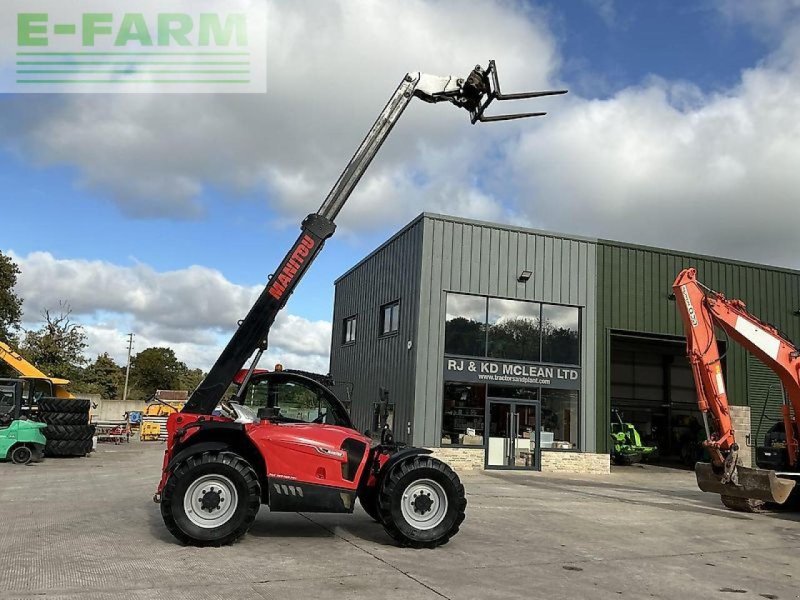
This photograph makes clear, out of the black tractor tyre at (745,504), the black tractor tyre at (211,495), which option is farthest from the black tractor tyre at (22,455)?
the black tractor tyre at (745,504)

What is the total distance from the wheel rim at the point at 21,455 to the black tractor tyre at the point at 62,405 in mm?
2102

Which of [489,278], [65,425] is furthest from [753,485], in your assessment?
[65,425]

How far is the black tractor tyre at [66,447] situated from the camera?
18.7 meters

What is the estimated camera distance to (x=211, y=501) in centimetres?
750

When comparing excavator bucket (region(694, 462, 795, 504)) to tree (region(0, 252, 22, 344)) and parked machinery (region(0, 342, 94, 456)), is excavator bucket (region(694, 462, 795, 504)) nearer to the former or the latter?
parked machinery (region(0, 342, 94, 456))

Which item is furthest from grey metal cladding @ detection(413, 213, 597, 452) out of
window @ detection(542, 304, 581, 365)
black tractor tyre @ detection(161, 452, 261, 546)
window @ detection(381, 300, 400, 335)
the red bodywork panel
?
black tractor tyre @ detection(161, 452, 261, 546)

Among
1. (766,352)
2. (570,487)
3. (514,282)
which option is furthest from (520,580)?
(514,282)

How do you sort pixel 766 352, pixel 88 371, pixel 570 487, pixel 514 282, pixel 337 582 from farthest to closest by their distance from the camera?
pixel 88 371, pixel 514 282, pixel 570 487, pixel 766 352, pixel 337 582

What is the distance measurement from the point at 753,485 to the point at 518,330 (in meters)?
9.28

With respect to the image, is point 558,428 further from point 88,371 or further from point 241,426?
point 88,371

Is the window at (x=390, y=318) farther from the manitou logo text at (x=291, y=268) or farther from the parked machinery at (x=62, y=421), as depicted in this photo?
the manitou logo text at (x=291, y=268)

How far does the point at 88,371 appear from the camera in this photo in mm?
52406

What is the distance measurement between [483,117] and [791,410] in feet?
30.2

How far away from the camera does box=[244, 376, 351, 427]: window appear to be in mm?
8469
